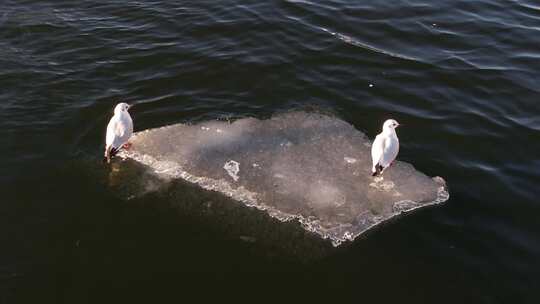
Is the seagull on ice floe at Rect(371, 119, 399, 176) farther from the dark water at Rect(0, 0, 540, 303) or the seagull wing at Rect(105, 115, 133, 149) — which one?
the seagull wing at Rect(105, 115, 133, 149)

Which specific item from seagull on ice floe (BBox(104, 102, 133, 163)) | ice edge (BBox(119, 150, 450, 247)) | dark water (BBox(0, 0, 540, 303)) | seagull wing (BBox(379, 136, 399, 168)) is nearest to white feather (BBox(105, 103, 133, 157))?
seagull on ice floe (BBox(104, 102, 133, 163))

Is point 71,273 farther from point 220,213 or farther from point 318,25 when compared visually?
point 318,25

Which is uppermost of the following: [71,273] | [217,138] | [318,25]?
[318,25]

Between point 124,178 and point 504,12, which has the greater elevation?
point 504,12

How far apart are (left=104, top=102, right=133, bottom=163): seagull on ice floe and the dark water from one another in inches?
16.8

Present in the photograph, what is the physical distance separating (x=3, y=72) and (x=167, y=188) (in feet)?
16.7

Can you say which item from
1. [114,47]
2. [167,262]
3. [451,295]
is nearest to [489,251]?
[451,295]

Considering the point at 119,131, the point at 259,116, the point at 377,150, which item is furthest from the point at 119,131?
the point at 377,150

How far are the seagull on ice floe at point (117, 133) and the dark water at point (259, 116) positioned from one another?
43cm

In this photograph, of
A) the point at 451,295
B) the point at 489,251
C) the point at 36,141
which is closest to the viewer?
the point at 451,295

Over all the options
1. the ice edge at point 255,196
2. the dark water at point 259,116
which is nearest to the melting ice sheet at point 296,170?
the ice edge at point 255,196

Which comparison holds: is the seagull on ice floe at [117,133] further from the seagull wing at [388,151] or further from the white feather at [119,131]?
the seagull wing at [388,151]

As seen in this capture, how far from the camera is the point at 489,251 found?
7.00 meters

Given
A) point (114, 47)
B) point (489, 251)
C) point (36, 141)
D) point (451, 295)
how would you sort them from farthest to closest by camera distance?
→ point (114, 47)
point (36, 141)
point (489, 251)
point (451, 295)
